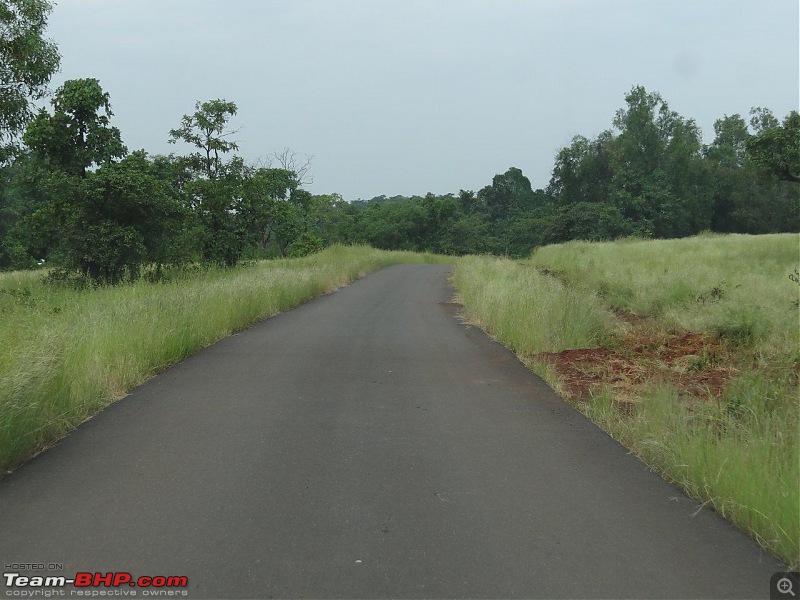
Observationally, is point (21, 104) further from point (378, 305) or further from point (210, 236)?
point (378, 305)

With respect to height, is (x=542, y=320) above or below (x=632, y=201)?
below

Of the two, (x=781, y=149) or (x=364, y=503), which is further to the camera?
(x=781, y=149)

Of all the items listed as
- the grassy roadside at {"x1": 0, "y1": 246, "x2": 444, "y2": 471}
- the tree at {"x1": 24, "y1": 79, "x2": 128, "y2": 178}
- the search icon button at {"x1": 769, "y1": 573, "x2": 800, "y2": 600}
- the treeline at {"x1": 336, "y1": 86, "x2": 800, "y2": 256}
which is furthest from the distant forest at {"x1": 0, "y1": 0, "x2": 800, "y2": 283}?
the treeline at {"x1": 336, "y1": 86, "x2": 800, "y2": 256}

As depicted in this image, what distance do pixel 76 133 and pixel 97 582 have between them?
19.0 metres

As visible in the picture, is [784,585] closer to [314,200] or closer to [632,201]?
[314,200]

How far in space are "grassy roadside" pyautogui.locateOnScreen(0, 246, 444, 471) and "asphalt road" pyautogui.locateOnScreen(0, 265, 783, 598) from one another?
30 cm

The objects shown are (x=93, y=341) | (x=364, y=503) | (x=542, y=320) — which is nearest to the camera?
(x=364, y=503)

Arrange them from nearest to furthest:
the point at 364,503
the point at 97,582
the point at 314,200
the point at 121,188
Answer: the point at 97,582 → the point at 364,503 → the point at 121,188 → the point at 314,200

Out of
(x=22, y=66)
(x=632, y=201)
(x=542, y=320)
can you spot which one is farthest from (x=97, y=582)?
(x=632, y=201)

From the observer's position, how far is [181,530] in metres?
3.98

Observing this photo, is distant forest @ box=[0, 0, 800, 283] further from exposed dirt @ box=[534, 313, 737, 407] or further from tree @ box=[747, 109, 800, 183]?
exposed dirt @ box=[534, 313, 737, 407]

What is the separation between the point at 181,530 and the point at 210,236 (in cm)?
2056

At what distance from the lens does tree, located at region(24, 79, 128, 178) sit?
18484 mm

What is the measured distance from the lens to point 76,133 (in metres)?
19.2
